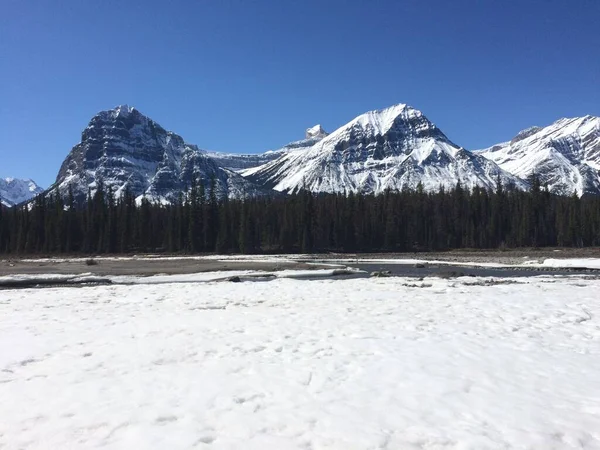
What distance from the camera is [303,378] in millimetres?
8430

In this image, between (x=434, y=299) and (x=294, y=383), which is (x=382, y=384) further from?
(x=434, y=299)

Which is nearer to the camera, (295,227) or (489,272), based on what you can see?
(489,272)

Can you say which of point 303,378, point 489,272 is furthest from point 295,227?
point 303,378

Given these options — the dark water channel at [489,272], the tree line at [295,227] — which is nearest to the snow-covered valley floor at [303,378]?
the dark water channel at [489,272]

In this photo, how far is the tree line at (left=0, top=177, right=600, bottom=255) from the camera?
109188mm

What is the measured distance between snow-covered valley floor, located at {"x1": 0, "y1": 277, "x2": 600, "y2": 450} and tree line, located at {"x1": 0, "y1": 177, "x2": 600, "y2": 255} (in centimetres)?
8879

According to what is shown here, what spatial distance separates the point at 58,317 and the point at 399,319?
1182 cm

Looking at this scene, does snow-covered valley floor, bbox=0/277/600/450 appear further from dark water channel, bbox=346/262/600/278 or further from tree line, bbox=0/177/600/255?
tree line, bbox=0/177/600/255

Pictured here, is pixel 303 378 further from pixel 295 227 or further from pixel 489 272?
pixel 295 227

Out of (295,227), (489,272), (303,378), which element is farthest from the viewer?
(295,227)

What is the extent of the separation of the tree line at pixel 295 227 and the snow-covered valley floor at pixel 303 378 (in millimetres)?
88795

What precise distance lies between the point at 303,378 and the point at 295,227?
10592 centimetres

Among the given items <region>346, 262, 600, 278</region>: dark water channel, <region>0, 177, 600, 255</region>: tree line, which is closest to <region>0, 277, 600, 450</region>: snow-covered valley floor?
<region>346, 262, 600, 278</region>: dark water channel

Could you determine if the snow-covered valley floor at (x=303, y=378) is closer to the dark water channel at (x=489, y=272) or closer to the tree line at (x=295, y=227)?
the dark water channel at (x=489, y=272)
